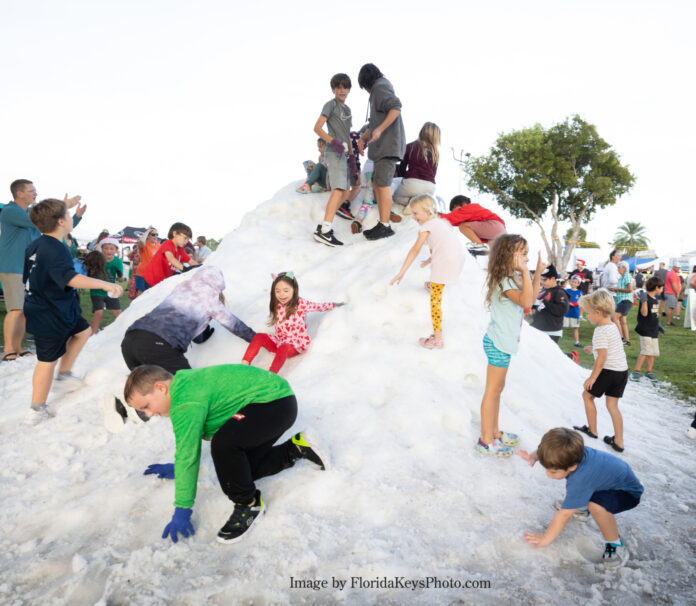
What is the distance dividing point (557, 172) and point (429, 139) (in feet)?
68.3

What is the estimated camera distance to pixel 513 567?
7.79ft

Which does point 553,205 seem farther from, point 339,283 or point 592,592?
point 592,592

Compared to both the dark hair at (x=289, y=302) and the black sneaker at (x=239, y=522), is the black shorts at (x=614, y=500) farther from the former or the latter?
the dark hair at (x=289, y=302)

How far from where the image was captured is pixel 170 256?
6.02 meters

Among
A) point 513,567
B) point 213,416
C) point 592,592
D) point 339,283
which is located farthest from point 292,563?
point 339,283

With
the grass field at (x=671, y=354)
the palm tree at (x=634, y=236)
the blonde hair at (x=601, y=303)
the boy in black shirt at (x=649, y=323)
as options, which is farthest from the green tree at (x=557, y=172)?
the palm tree at (x=634, y=236)

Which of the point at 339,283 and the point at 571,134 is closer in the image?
the point at 339,283

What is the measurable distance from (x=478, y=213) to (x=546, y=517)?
12.0 feet

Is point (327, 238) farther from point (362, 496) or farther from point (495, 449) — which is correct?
point (362, 496)

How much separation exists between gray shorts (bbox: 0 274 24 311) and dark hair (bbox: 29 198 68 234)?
2.15m

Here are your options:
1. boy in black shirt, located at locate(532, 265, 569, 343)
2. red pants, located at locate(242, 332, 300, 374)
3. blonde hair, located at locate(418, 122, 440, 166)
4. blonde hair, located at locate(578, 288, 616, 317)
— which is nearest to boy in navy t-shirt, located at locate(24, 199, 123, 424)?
red pants, located at locate(242, 332, 300, 374)

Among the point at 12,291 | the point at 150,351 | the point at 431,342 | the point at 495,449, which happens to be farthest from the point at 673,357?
the point at 12,291

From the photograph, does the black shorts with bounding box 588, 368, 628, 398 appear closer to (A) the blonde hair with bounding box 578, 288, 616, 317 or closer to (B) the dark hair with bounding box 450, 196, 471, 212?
(A) the blonde hair with bounding box 578, 288, 616, 317

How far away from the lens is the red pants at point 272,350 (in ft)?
13.8
